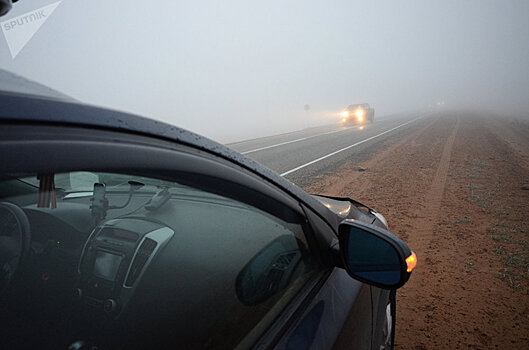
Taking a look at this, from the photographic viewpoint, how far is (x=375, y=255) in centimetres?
113

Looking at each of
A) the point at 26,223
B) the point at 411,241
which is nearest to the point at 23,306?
the point at 26,223

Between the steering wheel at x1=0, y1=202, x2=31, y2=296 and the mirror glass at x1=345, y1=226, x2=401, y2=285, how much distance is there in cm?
133

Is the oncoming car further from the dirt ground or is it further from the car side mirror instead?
the dirt ground

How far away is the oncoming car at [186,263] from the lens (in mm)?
831

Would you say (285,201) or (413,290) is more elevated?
(285,201)

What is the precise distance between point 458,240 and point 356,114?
27.6 m

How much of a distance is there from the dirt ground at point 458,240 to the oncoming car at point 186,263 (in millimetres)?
1636

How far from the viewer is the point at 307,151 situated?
12.3 metres

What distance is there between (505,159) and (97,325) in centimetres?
1151

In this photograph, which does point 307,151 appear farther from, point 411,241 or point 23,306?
point 23,306

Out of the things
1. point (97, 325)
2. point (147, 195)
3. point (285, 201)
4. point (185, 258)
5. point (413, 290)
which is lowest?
point (413, 290)

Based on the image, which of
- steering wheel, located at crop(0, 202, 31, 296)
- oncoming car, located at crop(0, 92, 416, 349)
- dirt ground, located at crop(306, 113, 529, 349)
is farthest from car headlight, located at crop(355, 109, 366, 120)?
steering wheel, located at crop(0, 202, 31, 296)

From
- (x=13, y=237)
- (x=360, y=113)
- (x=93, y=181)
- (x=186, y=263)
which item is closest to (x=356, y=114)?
(x=360, y=113)

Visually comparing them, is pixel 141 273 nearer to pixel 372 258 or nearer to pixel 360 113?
pixel 372 258
